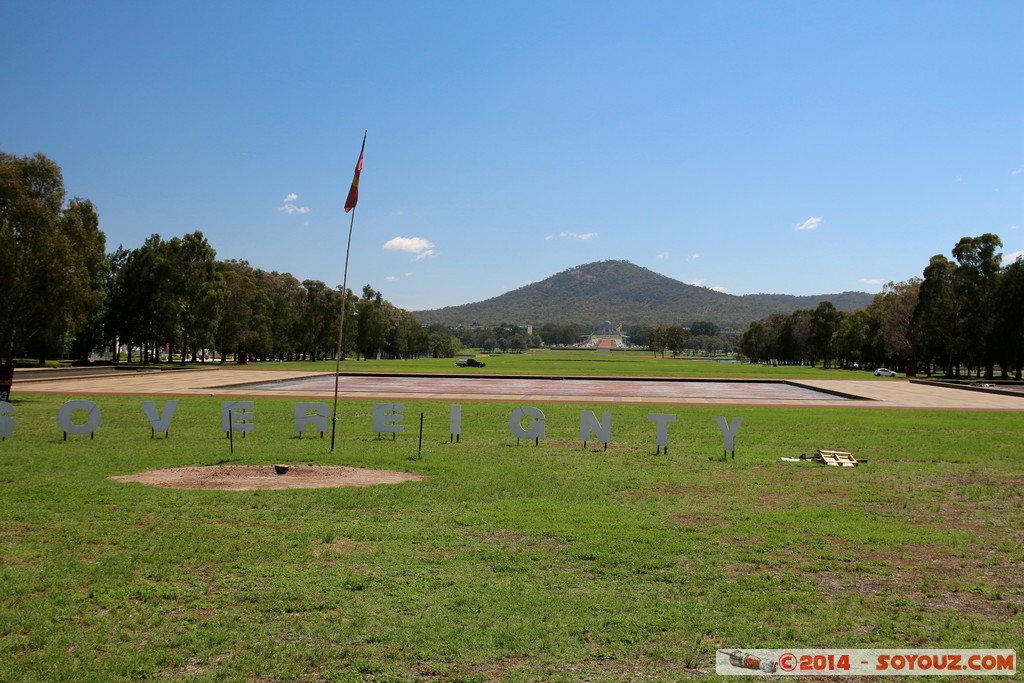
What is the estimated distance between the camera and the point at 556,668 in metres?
5.35

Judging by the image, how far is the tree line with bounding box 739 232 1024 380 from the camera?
210 feet

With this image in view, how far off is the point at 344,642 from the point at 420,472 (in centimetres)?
781

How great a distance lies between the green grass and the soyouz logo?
14 centimetres

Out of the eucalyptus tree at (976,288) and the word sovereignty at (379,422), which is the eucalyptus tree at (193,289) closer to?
the word sovereignty at (379,422)

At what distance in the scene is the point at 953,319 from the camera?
7156 cm

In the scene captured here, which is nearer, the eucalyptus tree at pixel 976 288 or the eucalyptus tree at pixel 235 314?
the eucalyptus tree at pixel 976 288

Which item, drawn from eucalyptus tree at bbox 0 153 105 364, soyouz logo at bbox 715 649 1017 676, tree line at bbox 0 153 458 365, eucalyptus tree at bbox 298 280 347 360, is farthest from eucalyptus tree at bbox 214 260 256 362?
soyouz logo at bbox 715 649 1017 676

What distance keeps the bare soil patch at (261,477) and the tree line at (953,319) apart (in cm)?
6753

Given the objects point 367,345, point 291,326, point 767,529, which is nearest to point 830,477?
point 767,529

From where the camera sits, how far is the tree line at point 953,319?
63969 mm

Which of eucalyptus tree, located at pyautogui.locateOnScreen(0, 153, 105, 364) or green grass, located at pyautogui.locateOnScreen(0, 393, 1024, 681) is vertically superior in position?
eucalyptus tree, located at pyautogui.locateOnScreen(0, 153, 105, 364)

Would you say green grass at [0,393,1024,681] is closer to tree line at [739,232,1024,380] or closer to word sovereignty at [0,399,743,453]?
word sovereignty at [0,399,743,453]

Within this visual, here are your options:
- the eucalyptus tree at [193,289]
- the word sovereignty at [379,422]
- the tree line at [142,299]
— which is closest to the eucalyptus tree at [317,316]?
the tree line at [142,299]

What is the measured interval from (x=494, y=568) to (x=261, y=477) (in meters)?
6.63
